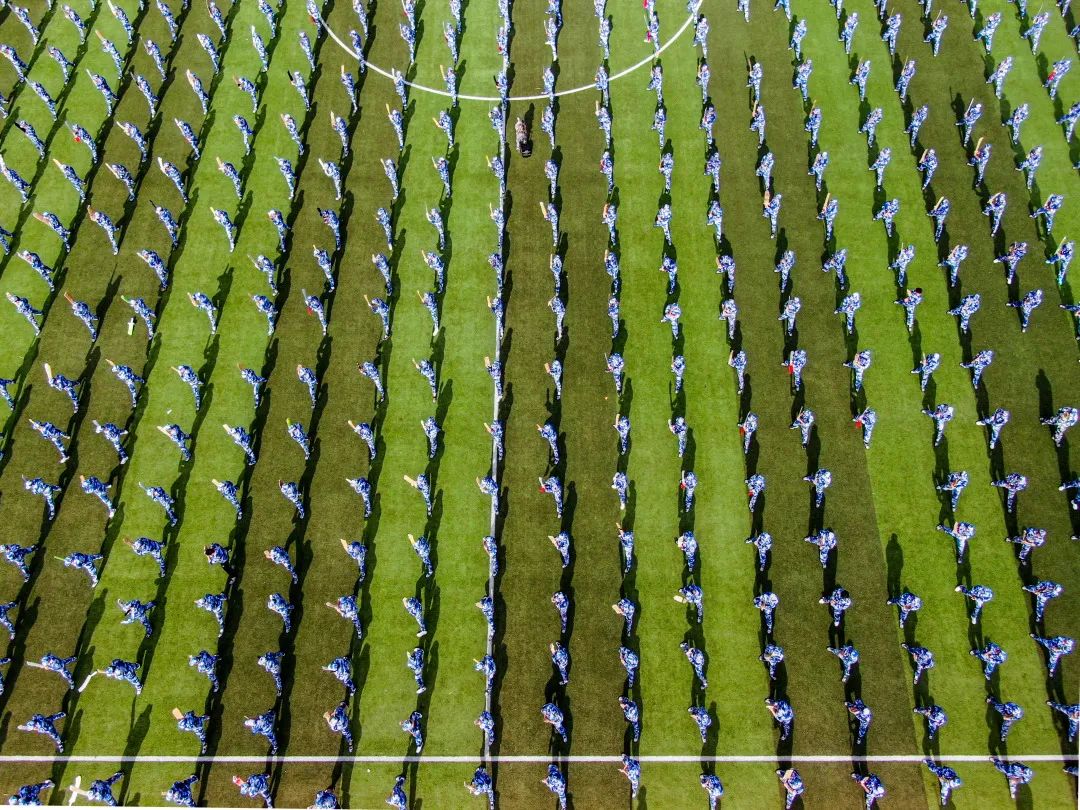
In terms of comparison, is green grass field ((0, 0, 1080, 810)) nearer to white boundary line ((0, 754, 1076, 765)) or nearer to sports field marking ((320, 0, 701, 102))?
white boundary line ((0, 754, 1076, 765))

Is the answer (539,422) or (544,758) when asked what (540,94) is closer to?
(539,422)

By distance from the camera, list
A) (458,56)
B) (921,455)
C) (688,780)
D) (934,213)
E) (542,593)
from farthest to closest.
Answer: (458,56) < (934,213) < (921,455) < (542,593) < (688,780)

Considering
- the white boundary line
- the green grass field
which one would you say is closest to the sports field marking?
the green grass field

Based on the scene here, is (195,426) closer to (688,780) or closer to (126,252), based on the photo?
(126,252)

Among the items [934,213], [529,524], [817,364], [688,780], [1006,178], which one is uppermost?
[1006,178]

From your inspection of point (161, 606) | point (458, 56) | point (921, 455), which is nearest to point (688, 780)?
point (921, 455)

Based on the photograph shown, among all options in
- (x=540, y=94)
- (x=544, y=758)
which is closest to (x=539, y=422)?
(x=544, y=758)

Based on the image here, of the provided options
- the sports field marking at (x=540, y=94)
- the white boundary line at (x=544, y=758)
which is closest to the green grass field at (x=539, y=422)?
the white boundary line at (x=544, y=758)
